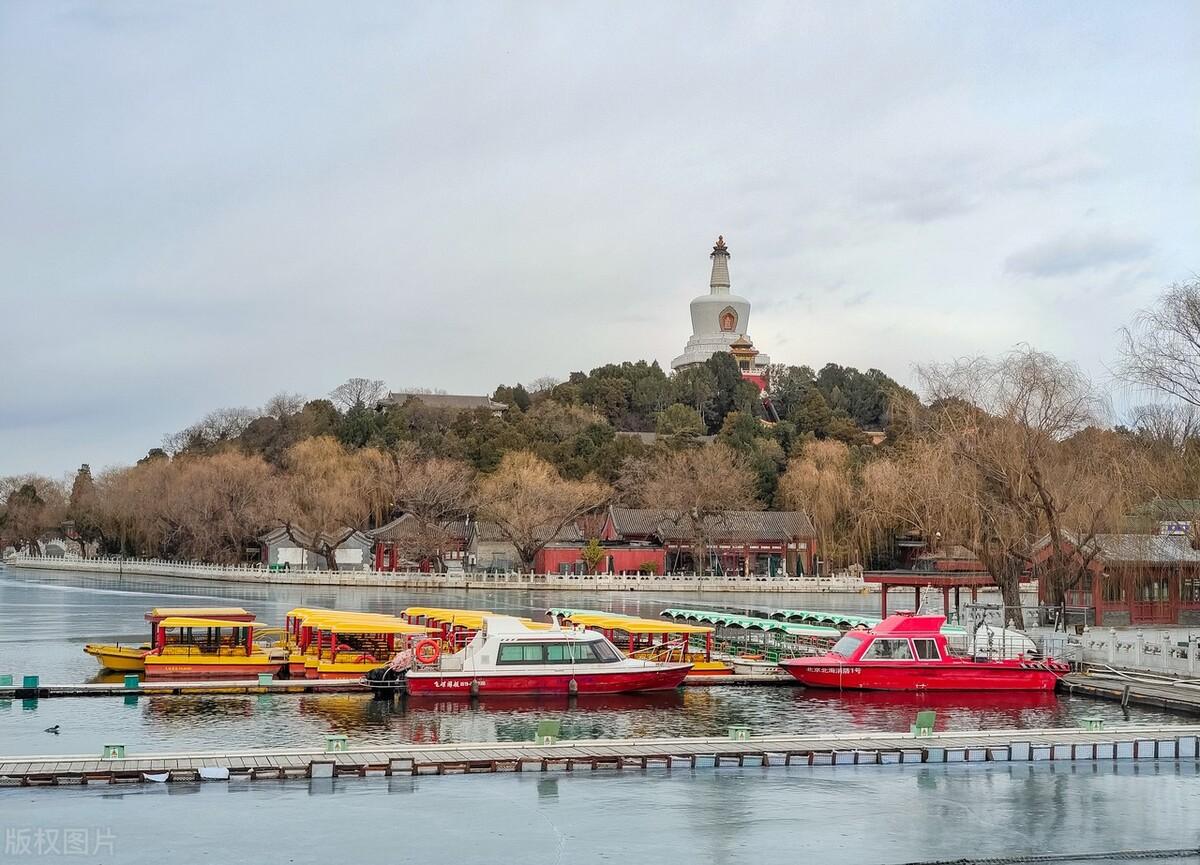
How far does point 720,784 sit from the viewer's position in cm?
2053

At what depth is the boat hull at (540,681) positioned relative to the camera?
31308mm

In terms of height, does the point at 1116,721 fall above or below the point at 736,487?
below

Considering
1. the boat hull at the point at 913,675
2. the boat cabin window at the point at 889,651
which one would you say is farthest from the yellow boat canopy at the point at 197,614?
the boat cabin window at the point at 889,651

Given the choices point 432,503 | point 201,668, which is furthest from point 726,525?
point 201,668

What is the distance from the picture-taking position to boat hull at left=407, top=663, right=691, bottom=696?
31.3 metres

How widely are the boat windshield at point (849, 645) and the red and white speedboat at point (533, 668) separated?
188 inches

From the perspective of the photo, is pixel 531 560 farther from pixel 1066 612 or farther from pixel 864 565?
pixel 1066 612

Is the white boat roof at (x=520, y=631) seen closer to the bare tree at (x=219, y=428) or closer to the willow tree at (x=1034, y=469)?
the willow tree at (x=1034, y=469)

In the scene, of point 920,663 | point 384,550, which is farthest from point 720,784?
point 384,550

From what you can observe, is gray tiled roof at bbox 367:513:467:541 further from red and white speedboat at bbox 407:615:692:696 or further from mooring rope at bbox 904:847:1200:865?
mooring rope at bbox 904:847:1200:865

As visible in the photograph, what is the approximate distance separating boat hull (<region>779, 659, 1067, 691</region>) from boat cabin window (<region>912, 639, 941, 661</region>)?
0.27m

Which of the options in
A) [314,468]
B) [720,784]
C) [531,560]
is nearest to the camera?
[720,784]

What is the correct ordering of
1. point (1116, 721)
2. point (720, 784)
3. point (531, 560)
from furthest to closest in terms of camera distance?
1. point (531, 560)
2. point (1116, 721)
3. point (720, 784)

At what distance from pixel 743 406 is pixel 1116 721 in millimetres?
117774
